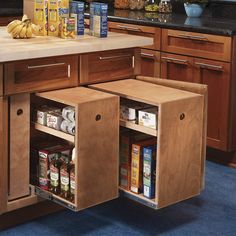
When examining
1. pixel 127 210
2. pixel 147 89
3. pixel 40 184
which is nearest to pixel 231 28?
pixel 147 89

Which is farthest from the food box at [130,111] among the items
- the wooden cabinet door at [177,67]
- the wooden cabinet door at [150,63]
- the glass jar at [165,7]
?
the glass jar at [165,7]

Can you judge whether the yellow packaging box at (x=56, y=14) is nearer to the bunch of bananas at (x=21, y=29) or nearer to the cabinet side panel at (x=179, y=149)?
the bunch of bananas at (x=21, y=29)

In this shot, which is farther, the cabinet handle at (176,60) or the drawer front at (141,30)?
the drawer front at (141,30)

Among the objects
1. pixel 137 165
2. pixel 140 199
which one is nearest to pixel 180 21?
pixel 137 165

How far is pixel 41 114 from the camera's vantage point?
3.10 m

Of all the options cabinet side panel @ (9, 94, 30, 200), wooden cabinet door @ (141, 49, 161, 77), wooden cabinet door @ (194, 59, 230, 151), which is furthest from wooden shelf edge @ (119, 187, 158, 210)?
wooden cabinet door @ (141, 49, 161, 77)

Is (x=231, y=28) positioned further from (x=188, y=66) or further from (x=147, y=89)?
(x=147, y=89)

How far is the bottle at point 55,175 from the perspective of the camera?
3.09 meters

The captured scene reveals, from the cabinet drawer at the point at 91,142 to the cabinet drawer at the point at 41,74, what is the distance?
6 cm

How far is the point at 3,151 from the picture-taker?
3021 millimetres

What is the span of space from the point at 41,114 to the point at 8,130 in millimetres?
179

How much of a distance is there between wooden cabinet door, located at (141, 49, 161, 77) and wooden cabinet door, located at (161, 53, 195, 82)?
5 centimetres

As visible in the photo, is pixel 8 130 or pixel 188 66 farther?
pixel 188 66

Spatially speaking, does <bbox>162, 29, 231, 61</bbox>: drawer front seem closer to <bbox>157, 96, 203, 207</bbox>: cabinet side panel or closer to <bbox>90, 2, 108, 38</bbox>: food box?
<bbox>90, 2, 108, 38</bbox>: food box
